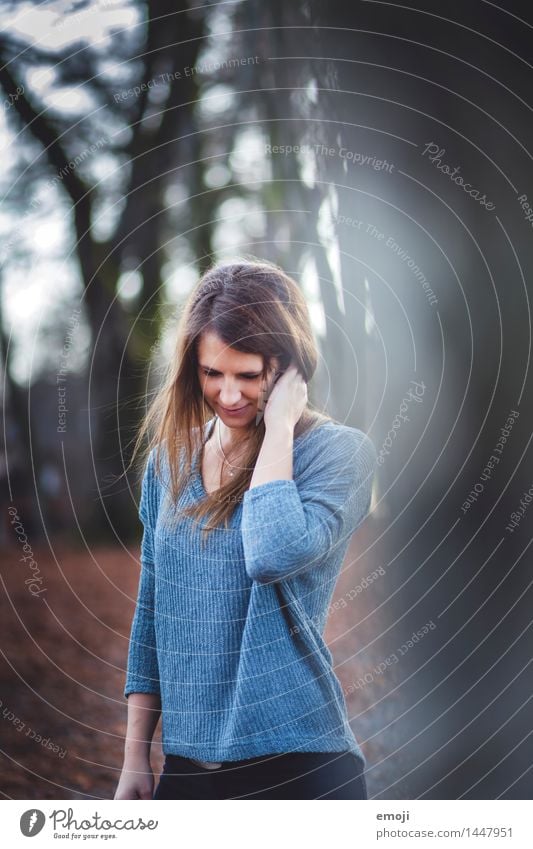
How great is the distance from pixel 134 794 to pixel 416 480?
0.80 meters

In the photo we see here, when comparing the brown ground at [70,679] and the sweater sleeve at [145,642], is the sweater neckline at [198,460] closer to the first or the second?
the sweater sleeve at [145,642]

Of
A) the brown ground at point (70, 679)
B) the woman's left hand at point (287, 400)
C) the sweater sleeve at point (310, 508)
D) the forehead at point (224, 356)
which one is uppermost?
the forehead at point (224, 356)

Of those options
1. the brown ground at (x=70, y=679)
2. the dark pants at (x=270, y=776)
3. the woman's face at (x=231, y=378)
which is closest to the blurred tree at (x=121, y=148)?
the brown ground at (x=70, y=679)

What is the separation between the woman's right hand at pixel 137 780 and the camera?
1268 mm

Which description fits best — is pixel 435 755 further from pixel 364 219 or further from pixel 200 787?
pixel 364 219

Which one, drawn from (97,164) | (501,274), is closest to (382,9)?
(501,274)

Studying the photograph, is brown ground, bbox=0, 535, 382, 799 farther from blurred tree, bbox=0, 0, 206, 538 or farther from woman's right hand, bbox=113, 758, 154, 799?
blurred tree, bbox=0, 0, 206, 538

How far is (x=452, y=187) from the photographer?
156 centimetres

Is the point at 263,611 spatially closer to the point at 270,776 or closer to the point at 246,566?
the point at 246,566

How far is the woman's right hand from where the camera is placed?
127cm

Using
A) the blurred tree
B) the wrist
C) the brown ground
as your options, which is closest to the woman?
the wrist

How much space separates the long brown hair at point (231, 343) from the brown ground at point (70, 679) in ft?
1.66

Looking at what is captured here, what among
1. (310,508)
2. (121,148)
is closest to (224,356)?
(310,508)

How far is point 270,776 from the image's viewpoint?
1.17 meters
